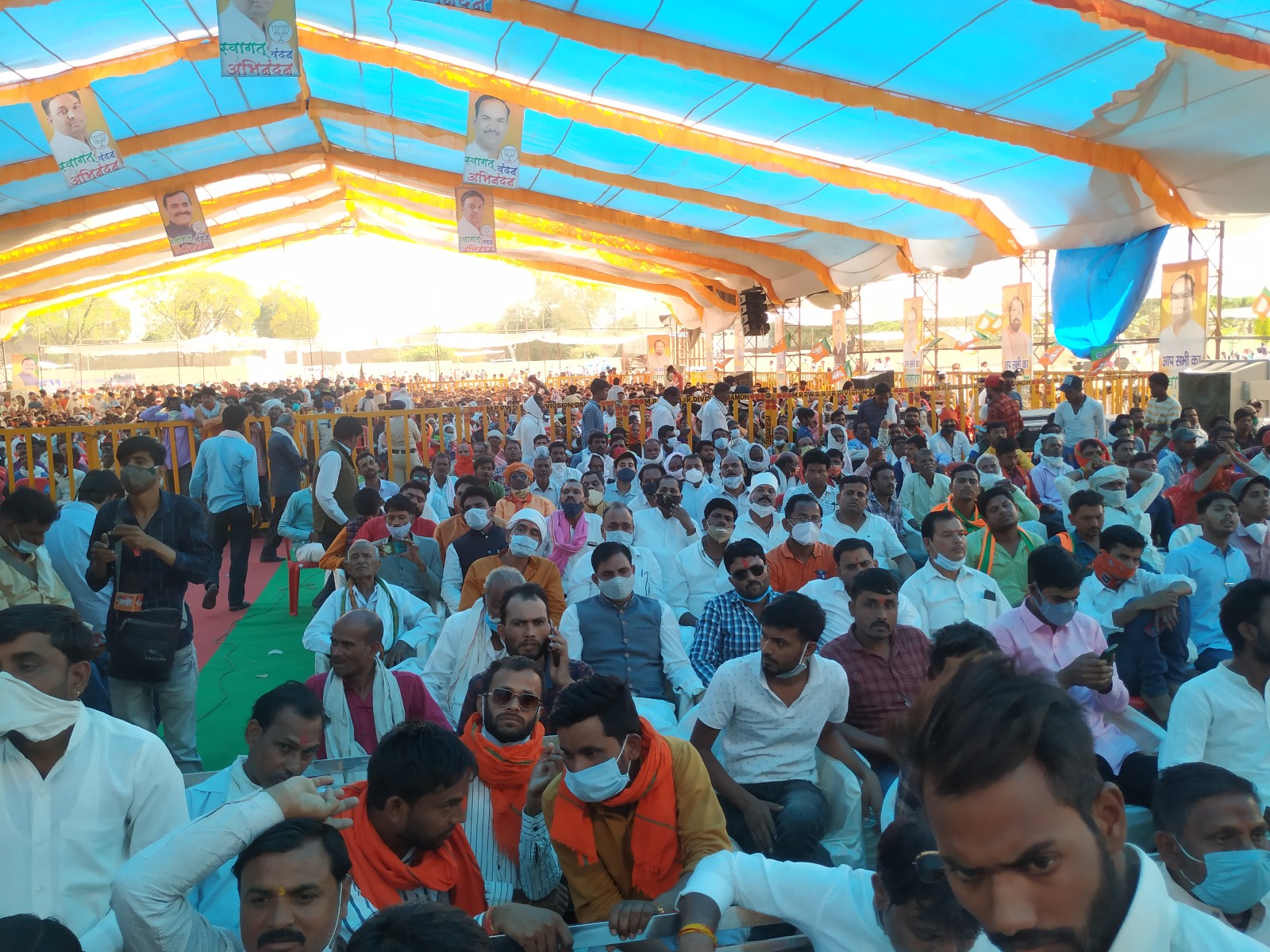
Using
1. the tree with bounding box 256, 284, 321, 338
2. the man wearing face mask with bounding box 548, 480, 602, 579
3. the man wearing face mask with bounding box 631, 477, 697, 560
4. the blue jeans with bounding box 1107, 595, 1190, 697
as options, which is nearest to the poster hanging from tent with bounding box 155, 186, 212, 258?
the man wearing face mask with bounding box 548, 480, 602, 579

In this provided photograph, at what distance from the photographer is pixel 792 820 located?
3389mm

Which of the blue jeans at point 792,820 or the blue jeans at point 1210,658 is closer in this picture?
the blue jeans at point 792,820

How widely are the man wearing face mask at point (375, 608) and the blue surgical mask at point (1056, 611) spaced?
3.01 meters

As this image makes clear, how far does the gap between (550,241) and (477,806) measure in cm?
2444

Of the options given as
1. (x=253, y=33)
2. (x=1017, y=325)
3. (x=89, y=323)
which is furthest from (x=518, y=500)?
(x=89, y=323)

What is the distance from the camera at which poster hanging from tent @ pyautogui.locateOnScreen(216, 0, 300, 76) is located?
8.20m

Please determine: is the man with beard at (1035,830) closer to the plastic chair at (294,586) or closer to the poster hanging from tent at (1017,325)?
the plastic chair at (294,586)

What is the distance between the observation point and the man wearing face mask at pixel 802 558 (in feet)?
19.3

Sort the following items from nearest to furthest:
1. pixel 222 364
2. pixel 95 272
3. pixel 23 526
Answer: pixel 23 526, pixel 95 272, pixel 222 364

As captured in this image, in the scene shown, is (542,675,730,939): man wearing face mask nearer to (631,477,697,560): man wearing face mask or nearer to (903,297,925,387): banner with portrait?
(631,477,697,560): man wearing face mask

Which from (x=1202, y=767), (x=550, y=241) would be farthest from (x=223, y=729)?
(x=550, y=241)

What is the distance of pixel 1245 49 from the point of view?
7711 mm

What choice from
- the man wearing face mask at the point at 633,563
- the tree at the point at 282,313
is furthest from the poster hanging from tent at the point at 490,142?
the tree at the point at 282,313

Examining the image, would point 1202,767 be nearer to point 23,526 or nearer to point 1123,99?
point 23,526
